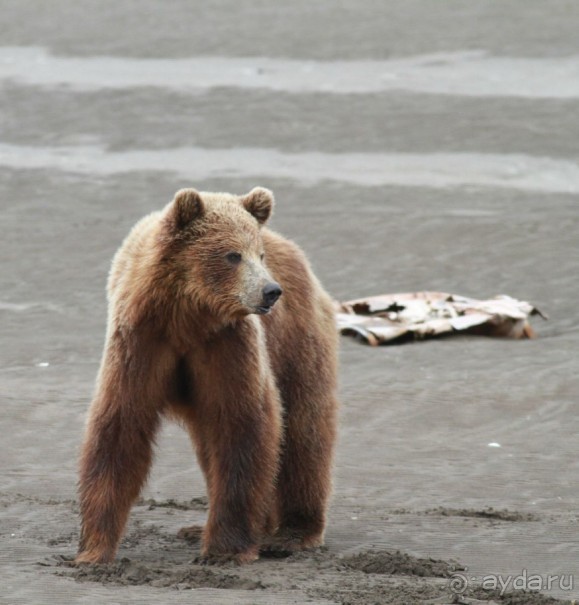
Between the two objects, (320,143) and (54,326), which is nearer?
(54,326)

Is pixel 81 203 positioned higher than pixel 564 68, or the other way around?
pixel 564 68

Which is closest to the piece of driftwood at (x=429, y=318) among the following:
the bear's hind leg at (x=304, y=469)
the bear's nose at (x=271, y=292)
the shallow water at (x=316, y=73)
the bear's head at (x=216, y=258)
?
the bear's hind leg at (x=304, y=469)

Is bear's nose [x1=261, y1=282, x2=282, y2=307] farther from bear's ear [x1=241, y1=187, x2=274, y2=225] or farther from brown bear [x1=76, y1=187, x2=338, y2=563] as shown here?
bear's ear [x1=241, y1=187, x2=274, y2=225]

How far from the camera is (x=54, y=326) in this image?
13039mm

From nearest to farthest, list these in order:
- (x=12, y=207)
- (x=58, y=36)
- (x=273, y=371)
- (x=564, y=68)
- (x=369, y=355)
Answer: (x=273, y=371), (x=369, y=355), (x=12, y=207), (x=564, y=68), (x=58, y=36)

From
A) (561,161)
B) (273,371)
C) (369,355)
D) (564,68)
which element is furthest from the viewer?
(564,68)

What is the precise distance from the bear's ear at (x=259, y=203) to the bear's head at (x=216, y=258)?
0.16 metres

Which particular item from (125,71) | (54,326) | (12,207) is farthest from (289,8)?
(54,326)

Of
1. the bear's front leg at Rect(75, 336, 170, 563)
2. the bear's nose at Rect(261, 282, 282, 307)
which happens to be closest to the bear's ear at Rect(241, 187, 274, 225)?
the bear's nose at Rect(261, 282, 282, 307)

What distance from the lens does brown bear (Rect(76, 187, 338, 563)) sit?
6605 mm

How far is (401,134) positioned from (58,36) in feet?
24.8

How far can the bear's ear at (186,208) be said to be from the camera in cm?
657

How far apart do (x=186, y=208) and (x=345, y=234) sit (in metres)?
9.84

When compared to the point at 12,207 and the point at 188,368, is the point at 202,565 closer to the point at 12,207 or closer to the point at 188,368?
the point at 188,368
